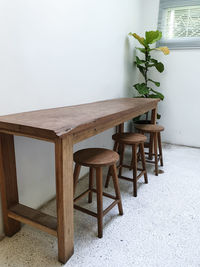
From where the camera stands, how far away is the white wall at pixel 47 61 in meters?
1.49

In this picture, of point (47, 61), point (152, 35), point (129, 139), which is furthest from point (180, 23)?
point (47, 61)

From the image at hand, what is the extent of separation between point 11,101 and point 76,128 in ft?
1.97

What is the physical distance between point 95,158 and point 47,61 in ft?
2.94

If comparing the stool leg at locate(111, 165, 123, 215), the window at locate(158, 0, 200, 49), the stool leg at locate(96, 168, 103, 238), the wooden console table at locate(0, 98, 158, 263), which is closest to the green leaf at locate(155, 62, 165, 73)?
the window at locate(158, 0, 200, 49)

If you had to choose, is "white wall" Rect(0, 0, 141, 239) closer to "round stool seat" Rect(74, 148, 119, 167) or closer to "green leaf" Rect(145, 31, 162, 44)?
"round stool seat" Rect(74, 148, 119, 167)

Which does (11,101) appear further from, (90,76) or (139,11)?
(139,11)

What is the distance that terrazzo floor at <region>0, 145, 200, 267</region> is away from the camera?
4.63 ft

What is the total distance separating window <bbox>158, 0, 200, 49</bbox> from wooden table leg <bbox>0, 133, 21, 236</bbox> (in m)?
3.31

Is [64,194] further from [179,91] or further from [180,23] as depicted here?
[180,23]

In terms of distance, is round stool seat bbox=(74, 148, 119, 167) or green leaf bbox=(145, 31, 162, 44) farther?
green leaf bbox=(145, 31, 162, 44)

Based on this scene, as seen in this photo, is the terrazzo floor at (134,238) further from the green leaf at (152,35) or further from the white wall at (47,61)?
the green leaf at (152,35)

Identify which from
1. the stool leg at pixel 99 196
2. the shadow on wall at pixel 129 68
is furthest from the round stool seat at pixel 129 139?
the shadow on wall at pixel 129 68

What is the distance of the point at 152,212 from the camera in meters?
1.95

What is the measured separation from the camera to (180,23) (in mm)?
3621
